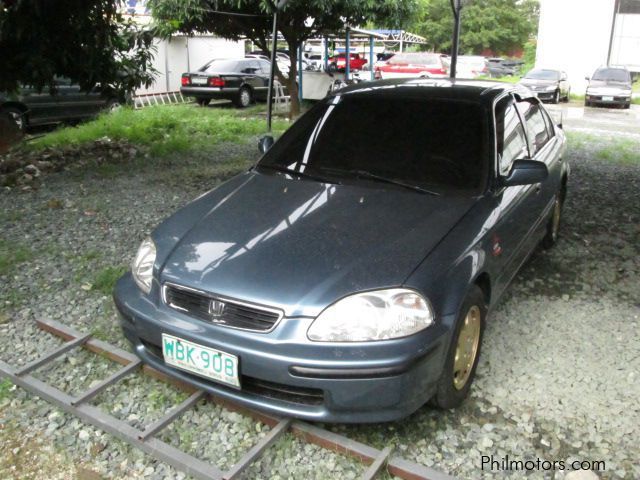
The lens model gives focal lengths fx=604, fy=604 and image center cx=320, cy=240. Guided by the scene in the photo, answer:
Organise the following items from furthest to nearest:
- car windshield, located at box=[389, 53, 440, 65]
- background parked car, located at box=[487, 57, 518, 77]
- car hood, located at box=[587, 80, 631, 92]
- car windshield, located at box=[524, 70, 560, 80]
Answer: background parked car, located at box=[487, 57, 518, 77] < car windshield, located at box=[389, 53, 440, 65] < car windshield, located at box=[524, 70, 560, 80] < car hood, located at box=[587, 80, 631, 92]

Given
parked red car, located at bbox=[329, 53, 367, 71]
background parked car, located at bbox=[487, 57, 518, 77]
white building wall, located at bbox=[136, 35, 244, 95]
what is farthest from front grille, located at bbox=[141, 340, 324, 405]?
background parked car, located at bbox=[487, 57, 518, 77]

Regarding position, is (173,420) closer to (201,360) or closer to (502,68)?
(201,360)

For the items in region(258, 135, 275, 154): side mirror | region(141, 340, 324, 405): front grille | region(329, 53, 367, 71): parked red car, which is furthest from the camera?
region(329, 53, 367, 71): parked red car

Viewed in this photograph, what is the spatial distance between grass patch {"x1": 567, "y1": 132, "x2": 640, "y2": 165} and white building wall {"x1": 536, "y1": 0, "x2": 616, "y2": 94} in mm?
14425

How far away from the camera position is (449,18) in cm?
4722

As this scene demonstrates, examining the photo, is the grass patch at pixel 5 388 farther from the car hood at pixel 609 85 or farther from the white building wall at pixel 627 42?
the white building wall at pixel 627 42

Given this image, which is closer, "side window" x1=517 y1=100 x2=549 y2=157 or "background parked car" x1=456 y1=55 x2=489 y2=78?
"side window" x1=517 y1=100 x2=549 y2=157

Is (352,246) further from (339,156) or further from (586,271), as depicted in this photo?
(586,271)

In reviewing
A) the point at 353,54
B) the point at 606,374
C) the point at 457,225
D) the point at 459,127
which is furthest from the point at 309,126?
the point at 353,54

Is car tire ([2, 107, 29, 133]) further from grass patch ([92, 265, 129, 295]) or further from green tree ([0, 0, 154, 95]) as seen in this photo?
grass patch ([92, 265, 129, 295])

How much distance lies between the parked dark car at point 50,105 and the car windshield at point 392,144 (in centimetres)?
666

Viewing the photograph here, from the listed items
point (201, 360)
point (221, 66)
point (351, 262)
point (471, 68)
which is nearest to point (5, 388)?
point (201, 360)

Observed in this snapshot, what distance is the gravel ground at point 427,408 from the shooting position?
2.50 meters

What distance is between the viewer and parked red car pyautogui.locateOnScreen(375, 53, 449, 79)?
21000mm
